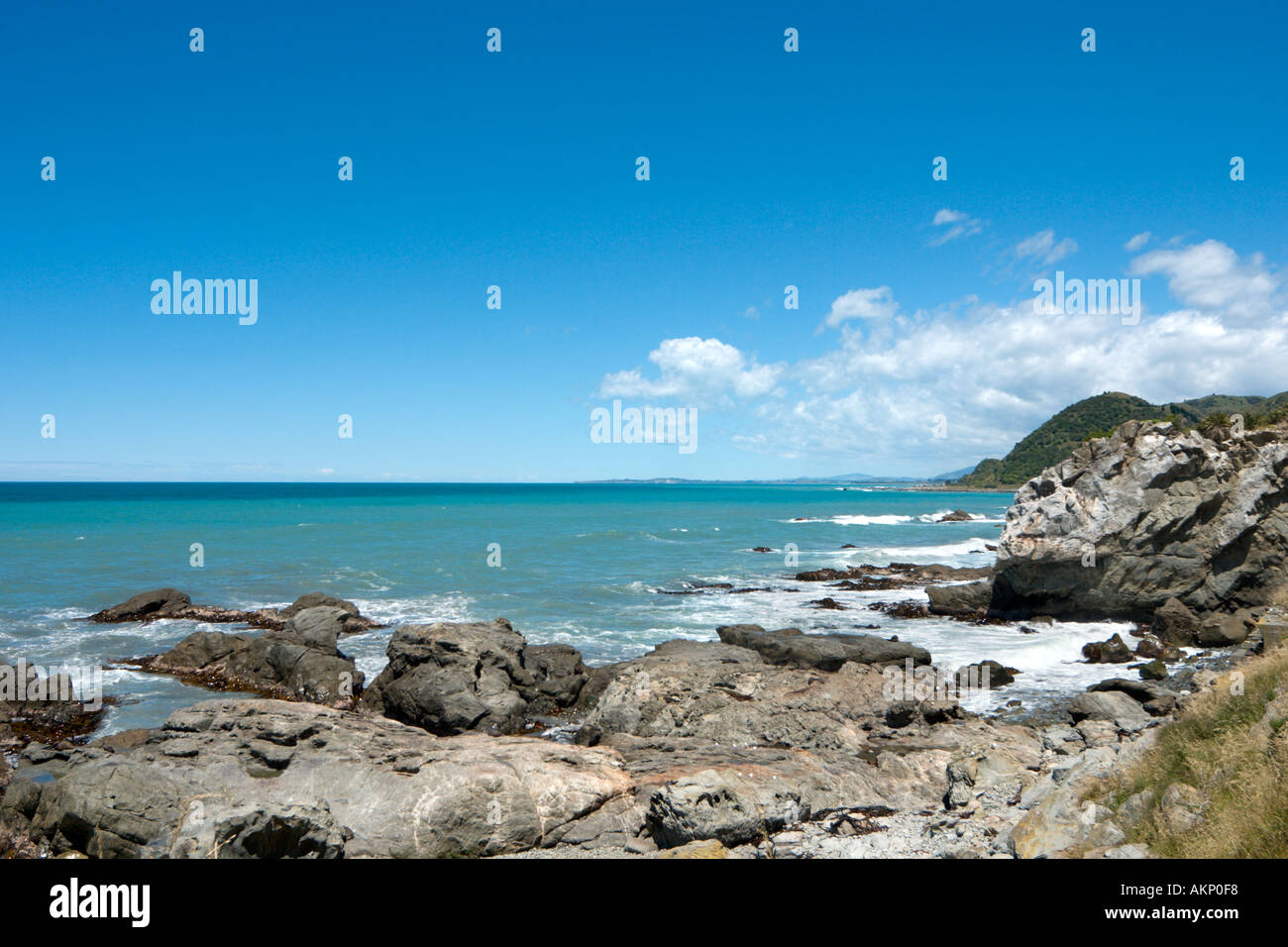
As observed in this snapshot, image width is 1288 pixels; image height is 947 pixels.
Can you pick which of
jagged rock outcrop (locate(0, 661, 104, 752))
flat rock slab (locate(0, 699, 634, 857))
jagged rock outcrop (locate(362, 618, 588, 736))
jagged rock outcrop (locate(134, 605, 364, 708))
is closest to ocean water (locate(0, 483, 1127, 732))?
jagged rock outcrop (locate(0, 661, 104, 752))

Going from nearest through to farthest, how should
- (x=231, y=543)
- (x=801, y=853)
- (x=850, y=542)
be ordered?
1. (x=801, y=853)
2. (x=231, y=543)
3. (x=850, y=542)

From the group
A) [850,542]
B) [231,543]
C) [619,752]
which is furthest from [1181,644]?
[231,543]

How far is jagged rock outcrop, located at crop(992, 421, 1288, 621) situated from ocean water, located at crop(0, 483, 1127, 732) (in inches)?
92.7

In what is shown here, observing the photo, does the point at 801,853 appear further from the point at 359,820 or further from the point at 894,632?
the point at 894,632

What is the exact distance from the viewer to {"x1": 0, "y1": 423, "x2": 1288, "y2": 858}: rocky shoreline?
9969mm

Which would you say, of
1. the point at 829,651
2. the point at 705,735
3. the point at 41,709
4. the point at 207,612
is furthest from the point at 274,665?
the point at 829,651

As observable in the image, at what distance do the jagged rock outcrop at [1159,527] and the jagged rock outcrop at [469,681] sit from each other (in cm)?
2218

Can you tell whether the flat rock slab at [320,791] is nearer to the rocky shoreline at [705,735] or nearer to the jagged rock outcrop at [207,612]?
the rocky shoreline at [705,735]
